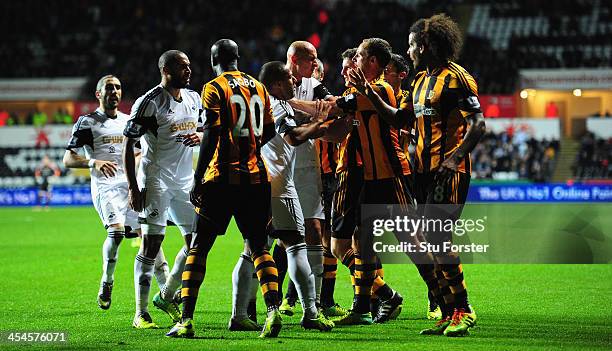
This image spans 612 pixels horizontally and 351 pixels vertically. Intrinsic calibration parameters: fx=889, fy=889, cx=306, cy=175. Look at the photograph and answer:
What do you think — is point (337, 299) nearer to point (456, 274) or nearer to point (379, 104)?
point (456, 274)

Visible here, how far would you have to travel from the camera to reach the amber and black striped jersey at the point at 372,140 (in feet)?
24.7

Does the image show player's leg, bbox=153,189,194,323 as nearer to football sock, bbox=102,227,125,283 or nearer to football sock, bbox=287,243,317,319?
football sock, bbox=102,227,125,283

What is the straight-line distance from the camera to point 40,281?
11.7m

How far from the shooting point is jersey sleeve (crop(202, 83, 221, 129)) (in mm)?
6836

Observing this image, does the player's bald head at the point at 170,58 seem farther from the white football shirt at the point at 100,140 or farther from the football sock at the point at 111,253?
the football sock at the point at 111,253

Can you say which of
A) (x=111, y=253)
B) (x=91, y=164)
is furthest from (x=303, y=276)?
(x=91, y=164)

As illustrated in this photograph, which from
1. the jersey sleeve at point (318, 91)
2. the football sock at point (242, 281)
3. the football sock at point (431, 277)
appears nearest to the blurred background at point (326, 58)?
the jersey sleeve at point (318, 91)

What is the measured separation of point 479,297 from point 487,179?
20.9 metres

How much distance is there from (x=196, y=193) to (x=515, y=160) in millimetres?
24850

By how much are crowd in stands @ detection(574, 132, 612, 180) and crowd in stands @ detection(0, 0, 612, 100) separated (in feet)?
17.1

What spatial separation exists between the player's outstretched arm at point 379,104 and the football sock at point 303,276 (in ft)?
4.24

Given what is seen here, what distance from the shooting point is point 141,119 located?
25.3 ft

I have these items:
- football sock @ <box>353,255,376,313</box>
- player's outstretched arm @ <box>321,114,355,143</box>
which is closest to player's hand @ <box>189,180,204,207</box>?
player's outstretched arm @ <box>321,114,355,143</box>

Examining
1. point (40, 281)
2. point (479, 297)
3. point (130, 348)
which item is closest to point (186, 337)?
point (130, 348)
